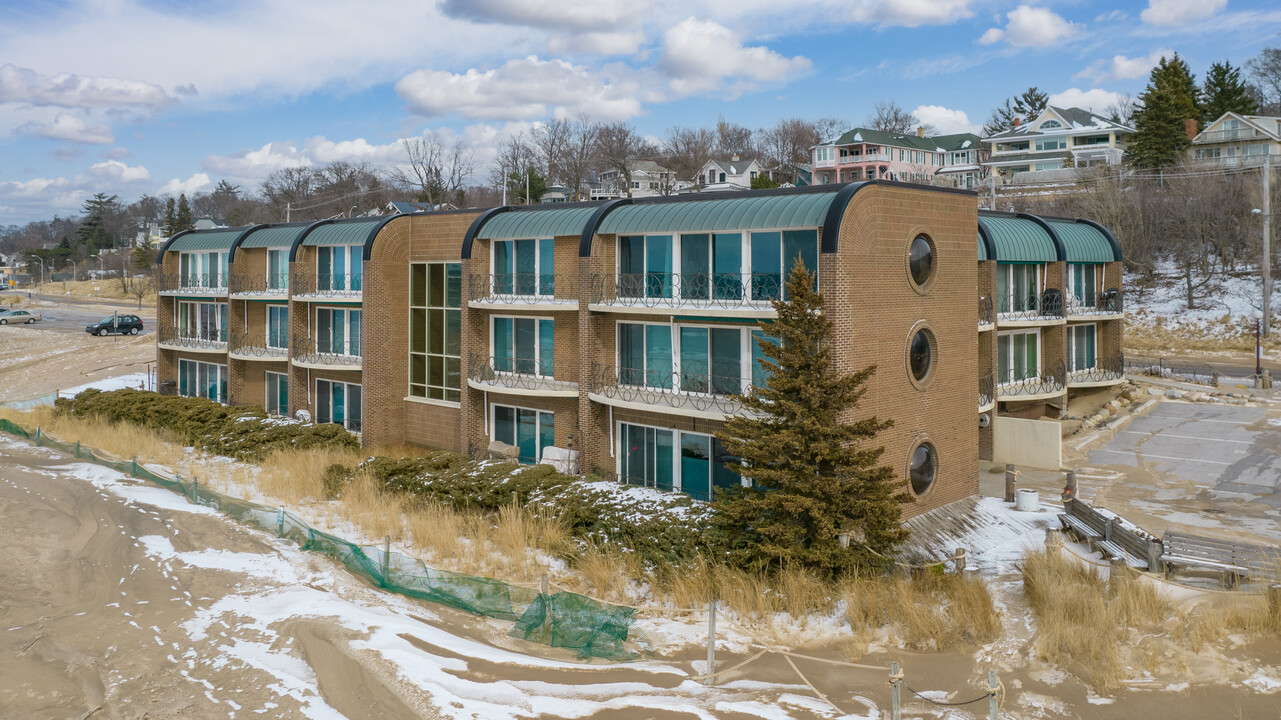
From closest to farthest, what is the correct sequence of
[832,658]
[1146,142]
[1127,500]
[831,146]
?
1. [832,658]
2. [1127,500]
3. [1146,142]
4. [831,146]

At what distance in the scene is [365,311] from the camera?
103 feet

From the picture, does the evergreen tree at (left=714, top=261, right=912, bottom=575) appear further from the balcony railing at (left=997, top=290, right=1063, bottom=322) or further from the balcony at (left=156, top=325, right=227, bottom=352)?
the balcony at (left=156, top=325, right=227, bottom=352)

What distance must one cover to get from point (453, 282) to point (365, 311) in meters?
3.37

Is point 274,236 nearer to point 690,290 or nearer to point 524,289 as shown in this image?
point 524,289

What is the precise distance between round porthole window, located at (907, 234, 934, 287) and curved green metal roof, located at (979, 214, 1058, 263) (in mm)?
6818

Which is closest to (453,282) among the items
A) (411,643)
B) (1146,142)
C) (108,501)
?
(108,501)

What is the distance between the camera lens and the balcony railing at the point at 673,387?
22844mm

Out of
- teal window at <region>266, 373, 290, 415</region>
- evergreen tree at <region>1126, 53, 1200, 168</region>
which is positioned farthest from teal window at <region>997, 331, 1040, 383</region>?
evergreen tree at <region>1126, 53, 1200, 168</region>

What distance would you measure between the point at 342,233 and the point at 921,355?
22155 millimetres

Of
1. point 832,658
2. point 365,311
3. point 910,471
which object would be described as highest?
point 365,311

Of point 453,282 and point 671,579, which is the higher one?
point 453,282

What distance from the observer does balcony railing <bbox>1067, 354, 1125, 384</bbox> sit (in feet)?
113

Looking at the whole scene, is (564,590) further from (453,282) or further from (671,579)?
(453,282)

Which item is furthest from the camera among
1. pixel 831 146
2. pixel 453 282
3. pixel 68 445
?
pixel 831 146
